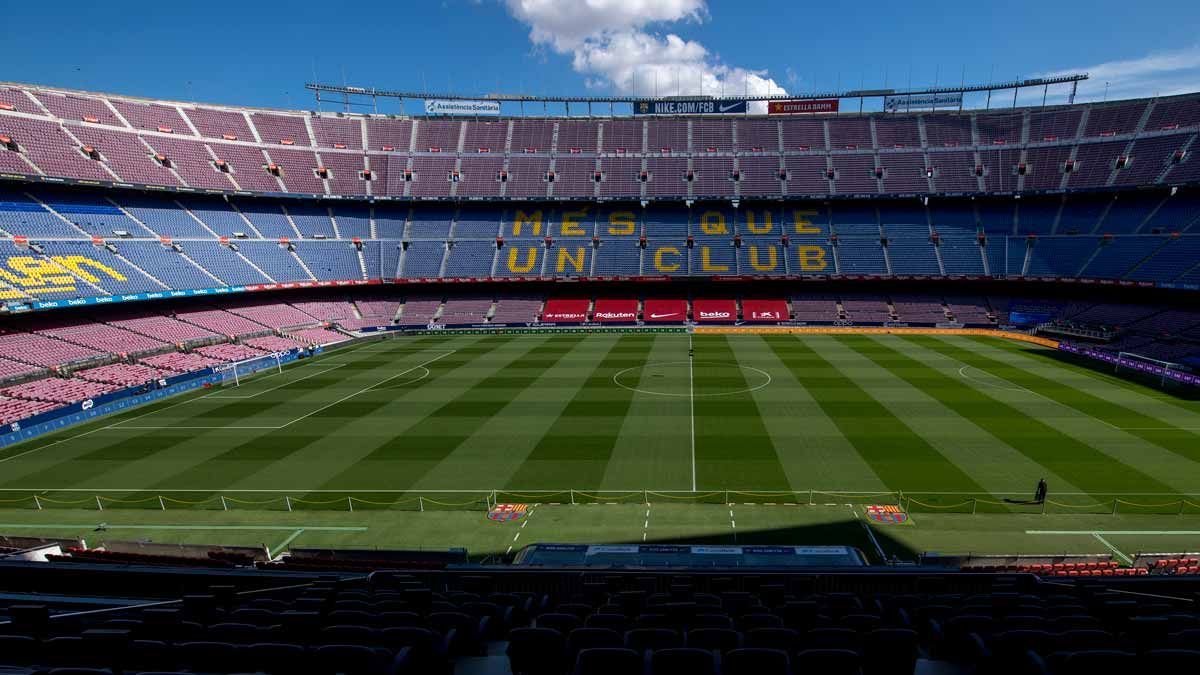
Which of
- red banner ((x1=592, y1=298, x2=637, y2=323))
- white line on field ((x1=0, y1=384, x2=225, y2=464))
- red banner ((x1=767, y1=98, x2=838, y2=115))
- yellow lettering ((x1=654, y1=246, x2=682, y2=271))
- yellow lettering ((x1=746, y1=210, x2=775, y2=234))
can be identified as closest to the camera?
white line on field ((x1=0, y1=384, x2=225, y2=464))

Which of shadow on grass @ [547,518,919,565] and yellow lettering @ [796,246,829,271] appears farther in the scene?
yellow lettering @ [796,246,829,271]

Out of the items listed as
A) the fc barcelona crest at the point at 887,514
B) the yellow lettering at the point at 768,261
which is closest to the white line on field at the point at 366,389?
the fc barcelona crest at the point at 887,514

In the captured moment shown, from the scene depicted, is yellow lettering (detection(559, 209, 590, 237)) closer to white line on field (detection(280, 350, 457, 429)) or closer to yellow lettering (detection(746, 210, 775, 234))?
yellow lettering (detection(746, 210, 775, 234))

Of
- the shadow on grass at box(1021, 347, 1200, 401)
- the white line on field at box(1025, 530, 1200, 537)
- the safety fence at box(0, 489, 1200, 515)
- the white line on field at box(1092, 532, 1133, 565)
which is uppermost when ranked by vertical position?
the shadow on grass at box(1021, 347, 1200, 401)

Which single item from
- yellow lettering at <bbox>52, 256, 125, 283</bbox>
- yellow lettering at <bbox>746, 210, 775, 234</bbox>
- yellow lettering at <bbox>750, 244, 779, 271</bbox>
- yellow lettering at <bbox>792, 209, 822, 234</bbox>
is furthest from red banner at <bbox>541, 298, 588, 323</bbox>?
yellow lettering at <bbox>52, 256, 125, 283</bbox>

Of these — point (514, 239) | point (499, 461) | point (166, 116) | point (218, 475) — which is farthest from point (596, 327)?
point (166, 116)

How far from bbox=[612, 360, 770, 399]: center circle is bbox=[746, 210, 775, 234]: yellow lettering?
1221 inches

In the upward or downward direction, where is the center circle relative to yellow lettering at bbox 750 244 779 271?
downward

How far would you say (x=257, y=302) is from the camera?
57.9 metres

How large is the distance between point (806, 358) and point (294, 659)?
4445 centimetres

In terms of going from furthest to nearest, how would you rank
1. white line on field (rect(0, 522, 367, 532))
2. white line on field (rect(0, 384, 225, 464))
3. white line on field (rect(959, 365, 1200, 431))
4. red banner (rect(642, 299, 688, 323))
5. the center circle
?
red banner (rect(642, 299, 688, 323)), the center circle, white line on field (rect(0, 384, 225, 464)), white line on field (rect(959, 365, 1200, 431)), white line on field (rect(0, 522, 367, 532))

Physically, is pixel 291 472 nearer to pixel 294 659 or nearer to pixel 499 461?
pixel 499 461

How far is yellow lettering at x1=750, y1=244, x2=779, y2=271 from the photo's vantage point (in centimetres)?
6406

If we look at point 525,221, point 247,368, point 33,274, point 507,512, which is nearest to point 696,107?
point 525,221
